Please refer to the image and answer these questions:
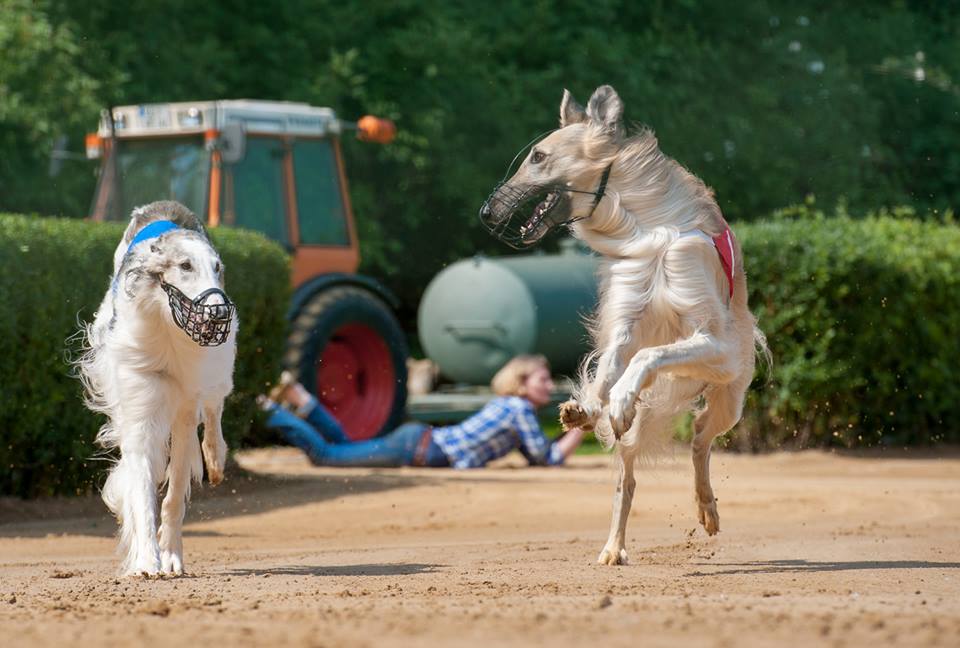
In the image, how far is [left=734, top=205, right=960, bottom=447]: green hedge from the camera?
14.0 meters

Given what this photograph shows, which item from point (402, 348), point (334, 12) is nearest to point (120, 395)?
point (402, 348)

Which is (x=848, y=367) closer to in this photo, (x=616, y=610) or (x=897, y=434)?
(x=897, y=434)

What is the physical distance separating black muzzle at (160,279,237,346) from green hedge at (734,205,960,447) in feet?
26.9

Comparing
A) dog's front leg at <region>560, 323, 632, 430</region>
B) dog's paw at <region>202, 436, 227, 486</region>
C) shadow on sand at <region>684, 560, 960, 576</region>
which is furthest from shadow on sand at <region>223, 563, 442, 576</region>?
shadow on sand at <region>684, 560, 960, 576</region>

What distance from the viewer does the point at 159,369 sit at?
23.0 feet

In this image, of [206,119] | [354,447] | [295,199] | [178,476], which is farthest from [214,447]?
[295,199]

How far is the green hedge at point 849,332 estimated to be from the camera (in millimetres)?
13961

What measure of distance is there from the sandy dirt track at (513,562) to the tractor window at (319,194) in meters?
2.36

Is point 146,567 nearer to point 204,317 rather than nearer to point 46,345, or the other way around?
point 204,317

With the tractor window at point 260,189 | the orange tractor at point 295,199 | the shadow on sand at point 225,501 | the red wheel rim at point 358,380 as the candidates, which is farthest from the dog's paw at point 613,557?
the tractor window at point 260,189

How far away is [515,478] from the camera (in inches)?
492

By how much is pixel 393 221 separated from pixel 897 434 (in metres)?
10.3

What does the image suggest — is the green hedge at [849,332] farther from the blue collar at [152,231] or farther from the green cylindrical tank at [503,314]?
the blue collar at [152,231]

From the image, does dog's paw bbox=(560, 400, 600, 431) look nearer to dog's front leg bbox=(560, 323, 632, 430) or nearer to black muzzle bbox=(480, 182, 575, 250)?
dog's front leg bbox=(560, 323, 632, 430)
